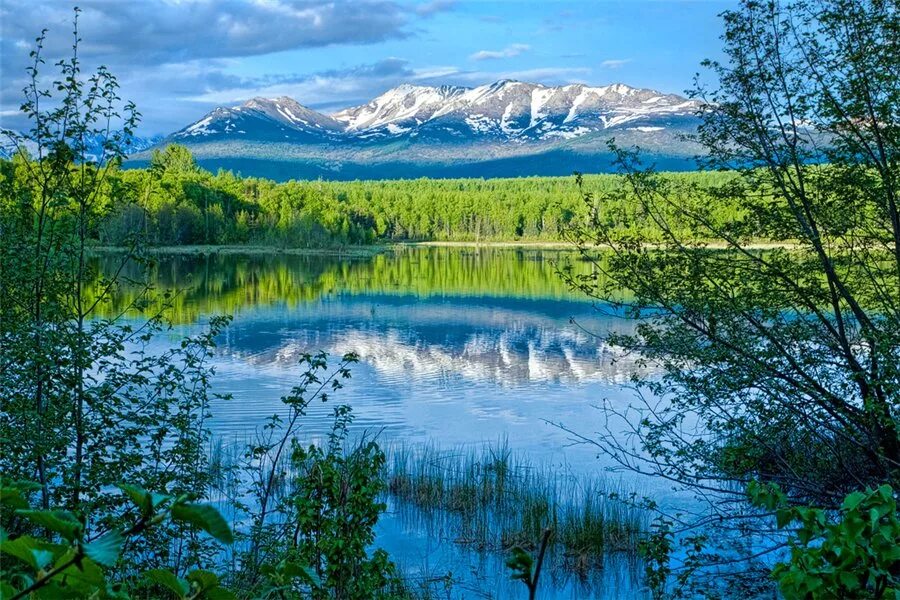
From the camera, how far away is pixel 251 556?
847cm

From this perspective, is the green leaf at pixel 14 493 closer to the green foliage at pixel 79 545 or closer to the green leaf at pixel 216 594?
the green foliage at pixel 79 545

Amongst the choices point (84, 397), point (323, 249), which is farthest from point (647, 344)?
point (323, 249)

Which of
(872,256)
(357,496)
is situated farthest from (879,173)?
(357,496)

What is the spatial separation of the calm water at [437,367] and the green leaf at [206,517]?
980cm

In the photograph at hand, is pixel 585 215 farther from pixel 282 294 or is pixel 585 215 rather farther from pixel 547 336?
pixel 282 294

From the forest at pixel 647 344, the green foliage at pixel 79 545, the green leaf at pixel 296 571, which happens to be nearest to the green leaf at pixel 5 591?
the green foliage at pixel 79 545

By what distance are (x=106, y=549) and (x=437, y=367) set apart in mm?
28516

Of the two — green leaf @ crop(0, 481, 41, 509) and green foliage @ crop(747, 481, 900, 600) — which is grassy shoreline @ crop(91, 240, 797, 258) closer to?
green foliage @ crop(747, 481, 900, 600)

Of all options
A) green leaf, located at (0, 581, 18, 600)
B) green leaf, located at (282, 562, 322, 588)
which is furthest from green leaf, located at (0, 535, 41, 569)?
green leaf, located at (282, 562, 322, 588)

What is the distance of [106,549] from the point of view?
124 centimetres

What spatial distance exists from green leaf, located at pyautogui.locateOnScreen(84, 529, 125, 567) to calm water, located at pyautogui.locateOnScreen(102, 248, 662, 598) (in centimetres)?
985

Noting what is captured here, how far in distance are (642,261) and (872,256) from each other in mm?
2654

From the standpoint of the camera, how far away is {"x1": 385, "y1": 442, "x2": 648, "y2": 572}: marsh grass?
13602 millimetres

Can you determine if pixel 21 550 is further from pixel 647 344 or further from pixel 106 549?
pixel 647 344
